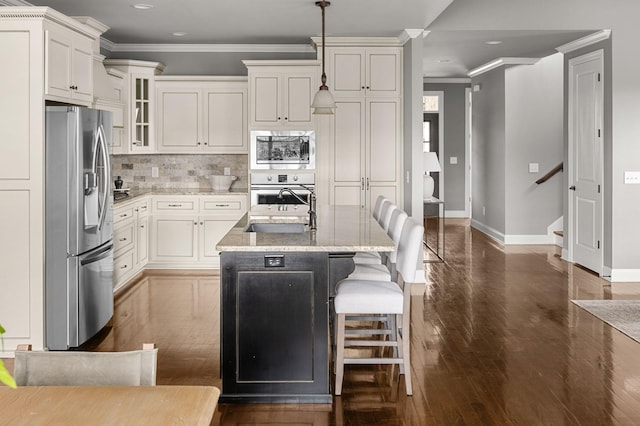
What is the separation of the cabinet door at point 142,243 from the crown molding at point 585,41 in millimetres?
5215

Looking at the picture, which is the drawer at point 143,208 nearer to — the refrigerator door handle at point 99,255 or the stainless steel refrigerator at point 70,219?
the refrigerator door handle at point 99,255

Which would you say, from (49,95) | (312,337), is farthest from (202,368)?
(49,95)

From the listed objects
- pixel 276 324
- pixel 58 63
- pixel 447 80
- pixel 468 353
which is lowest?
pixel 468 353

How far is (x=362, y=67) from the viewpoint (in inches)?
268

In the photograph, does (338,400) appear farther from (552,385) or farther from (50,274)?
(50,274)

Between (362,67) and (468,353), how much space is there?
361 cm

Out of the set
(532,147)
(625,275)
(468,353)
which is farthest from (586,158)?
(468,353)

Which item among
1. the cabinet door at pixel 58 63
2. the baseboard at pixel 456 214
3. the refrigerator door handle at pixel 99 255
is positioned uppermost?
the cabinet door at pixel 58 63

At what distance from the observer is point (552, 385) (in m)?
3.64

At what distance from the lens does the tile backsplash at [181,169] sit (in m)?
7.72

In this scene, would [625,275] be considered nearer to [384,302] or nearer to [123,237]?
[384,302]

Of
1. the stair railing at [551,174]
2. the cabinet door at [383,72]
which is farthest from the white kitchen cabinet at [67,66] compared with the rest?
the stair railing at [551,174]

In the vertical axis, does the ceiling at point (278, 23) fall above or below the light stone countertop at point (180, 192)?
above

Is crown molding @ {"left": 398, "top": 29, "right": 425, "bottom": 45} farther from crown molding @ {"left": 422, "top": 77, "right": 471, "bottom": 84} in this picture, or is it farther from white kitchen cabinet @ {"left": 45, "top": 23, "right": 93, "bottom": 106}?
crown molding @ {"left": 422, "top": 77, "right": 471, "bottom": 84}
